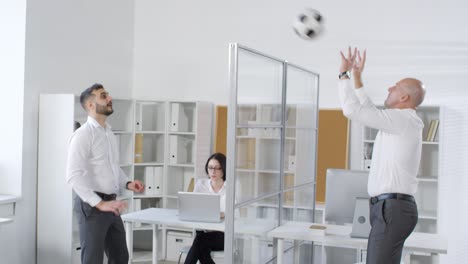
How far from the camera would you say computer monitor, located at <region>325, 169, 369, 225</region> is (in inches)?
167

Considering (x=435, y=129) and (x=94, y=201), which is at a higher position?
(x=435, y=129)

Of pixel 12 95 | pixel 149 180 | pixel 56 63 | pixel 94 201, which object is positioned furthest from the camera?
pixel 149 180

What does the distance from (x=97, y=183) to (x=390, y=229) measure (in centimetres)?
195

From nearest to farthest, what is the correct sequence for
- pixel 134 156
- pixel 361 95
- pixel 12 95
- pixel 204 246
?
pixel 361 95 < pixel 204 246 < pixel 12 95 < pixel 134 156

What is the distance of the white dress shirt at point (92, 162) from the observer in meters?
3.83

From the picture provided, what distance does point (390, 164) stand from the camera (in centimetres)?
341

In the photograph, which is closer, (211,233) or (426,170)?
(211,233)

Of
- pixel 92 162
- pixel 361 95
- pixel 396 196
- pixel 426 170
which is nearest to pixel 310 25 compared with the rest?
pixel 361 95

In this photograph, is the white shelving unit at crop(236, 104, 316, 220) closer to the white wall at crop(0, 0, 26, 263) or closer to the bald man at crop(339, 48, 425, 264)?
the bald man at crop(339, 48, 425, 264)

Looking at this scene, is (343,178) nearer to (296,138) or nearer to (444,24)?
(296,138)

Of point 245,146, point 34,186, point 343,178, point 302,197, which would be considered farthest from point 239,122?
point 34,186

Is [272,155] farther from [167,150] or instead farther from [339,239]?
[167,150]

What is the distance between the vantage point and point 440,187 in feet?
18.6

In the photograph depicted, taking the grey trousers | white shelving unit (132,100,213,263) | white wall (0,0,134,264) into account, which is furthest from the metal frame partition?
white wall (0,0,134,264)
